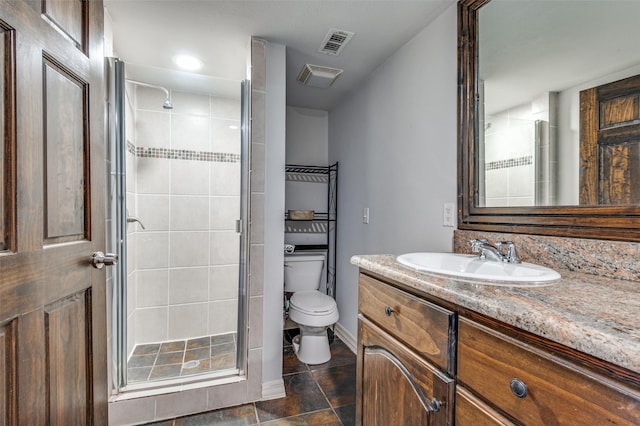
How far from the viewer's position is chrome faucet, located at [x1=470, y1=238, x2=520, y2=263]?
3.38ft

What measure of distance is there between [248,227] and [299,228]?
1148 millimetres

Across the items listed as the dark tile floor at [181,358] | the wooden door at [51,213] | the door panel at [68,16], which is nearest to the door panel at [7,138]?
the wooden door at [51,213]

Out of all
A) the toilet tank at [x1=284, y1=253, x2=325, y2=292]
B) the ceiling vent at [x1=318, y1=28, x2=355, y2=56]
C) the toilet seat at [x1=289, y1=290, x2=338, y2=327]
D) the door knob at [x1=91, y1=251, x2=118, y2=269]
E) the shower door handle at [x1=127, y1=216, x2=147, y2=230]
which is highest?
the ceiling vent at [x1=318, y1=28, x2=355, y2=56]

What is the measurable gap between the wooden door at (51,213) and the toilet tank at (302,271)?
5.10 ft

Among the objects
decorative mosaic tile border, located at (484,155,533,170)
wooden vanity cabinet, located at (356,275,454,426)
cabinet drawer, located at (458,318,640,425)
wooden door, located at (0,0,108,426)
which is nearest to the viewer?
cabinet drawer, located at (458,318,640,425)

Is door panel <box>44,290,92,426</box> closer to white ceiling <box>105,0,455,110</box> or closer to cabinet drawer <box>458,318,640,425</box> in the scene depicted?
cabinet drawer <box>458,318,640,425</box>

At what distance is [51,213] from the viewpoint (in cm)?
78

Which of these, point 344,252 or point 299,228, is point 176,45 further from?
point 344,252

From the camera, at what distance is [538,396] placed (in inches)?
20.8

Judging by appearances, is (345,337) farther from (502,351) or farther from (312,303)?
(502,351)

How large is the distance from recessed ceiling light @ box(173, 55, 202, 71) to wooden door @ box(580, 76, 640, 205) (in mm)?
2151

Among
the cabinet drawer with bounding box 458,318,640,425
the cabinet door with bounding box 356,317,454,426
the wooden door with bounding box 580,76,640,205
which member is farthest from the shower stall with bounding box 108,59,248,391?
the wooden door with bounding box 580,76,640,205

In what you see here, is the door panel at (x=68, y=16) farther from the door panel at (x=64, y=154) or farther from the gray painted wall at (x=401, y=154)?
the gray painted wall at (x=401, y=154)

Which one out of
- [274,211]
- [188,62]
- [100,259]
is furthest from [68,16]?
[188,62]
